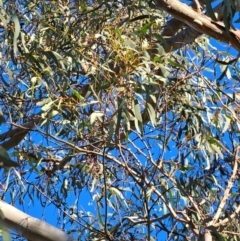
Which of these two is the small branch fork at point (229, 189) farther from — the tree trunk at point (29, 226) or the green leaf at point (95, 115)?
the tree trunk at point (29, 226)

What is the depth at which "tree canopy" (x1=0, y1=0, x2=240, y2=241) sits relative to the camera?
8.38 ft

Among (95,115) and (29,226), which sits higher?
(95,115)

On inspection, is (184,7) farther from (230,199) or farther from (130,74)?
(230,199)

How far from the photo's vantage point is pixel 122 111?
7.70 feet

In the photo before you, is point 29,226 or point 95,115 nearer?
point 29,226

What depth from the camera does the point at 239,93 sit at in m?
3.30

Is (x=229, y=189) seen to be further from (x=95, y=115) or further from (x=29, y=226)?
(x=29, y=226)

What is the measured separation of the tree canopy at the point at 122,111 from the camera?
2.55 m

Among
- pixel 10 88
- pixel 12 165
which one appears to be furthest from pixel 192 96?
pixel 12 165

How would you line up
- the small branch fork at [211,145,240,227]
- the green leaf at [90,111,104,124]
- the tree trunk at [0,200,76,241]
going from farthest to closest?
the green leaf at [90,111,104,124] → the small branch fork at [211,145,240,227] → the tree trunk at [0,200,76,241]

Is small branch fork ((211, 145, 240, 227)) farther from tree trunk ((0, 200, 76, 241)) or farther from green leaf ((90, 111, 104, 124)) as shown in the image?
tree trunk ((0, 200, 76, 241))

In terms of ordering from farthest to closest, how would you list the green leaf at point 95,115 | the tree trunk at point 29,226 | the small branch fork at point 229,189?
the green leaf at point 95,115
the small branch fork at point 229,189
the tree trunk at point 29,226

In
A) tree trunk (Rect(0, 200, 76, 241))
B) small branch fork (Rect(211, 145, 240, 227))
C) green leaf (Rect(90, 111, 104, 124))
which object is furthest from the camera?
green leaf (Rect(90, 111, 104, 124))

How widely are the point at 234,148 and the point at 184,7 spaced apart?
77 centimetres
